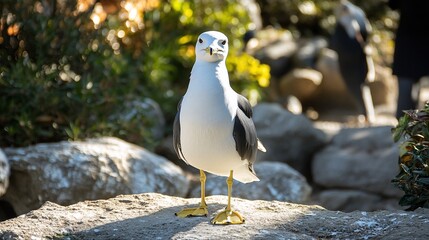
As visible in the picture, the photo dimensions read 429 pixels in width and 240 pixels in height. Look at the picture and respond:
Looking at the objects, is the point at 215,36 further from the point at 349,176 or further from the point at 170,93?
the point at 170,93

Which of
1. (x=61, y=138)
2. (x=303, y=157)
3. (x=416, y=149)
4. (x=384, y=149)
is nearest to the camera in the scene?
(x=416, y=149)

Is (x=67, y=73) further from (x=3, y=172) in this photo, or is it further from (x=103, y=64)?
(x=3, y=172)

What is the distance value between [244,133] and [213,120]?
0.63ft

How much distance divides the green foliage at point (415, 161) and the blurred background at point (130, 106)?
61.8 inches

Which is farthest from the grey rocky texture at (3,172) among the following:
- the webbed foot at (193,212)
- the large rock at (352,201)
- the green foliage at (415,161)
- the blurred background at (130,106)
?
the large rock at (352,201)

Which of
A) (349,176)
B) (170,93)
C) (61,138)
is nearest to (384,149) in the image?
(349,176)

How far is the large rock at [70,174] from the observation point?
545 cm

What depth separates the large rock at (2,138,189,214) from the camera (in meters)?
5.45

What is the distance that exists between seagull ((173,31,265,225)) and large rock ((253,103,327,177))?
13.1 ft

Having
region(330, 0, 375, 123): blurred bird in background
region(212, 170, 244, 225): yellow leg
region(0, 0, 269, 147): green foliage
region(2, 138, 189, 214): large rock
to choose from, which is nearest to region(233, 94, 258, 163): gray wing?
region(212, 170, 244, 225): yellow leg

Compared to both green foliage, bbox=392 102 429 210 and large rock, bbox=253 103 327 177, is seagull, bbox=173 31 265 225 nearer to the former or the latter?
Answer: green foliage, bbox=392 102 429 210

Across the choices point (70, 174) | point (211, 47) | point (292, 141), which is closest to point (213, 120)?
point (211, 47)

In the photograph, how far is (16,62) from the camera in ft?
21.4

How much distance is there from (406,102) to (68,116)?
371cm
